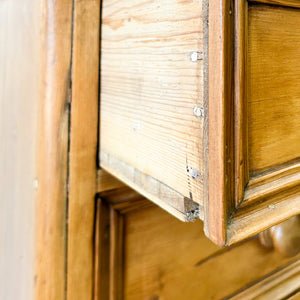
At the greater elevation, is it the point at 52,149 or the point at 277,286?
the point at 52,149

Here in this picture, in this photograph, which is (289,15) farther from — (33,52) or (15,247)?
(15,247)

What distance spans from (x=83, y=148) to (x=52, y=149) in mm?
41

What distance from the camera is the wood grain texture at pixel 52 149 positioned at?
446 millimetres

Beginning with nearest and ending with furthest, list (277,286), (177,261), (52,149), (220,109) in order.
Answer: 1. (220,109)
2. (52,149)
3. (177,261)
4. (277,286)

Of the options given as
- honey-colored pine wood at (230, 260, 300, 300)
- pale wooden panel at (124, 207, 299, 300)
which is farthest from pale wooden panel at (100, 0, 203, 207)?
honey-colored pine wood at (230, 260, 300, 300)

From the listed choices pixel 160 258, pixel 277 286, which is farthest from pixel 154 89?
pixel 277 286

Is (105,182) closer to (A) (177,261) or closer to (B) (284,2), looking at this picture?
(A) (177,261)

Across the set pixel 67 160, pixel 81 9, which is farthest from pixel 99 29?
pixel 67 160

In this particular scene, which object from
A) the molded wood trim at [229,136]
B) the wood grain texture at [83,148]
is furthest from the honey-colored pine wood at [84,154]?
the molded wood trim at [229,136]

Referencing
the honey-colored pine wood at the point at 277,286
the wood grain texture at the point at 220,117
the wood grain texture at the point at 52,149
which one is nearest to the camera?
the wood grain texture at the point at 220,117

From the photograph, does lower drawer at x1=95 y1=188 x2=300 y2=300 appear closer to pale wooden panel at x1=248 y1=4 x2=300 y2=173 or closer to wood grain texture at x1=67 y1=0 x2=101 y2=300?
wood grain texture at x1=67 y1=0 x2=101 y2=300

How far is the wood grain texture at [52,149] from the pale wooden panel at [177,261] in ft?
0.33

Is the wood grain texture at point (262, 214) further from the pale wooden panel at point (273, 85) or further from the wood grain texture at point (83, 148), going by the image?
the wood grain texture at point (83, 148)

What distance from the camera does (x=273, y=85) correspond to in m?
0.29
